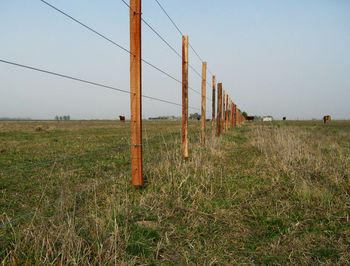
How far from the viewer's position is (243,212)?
3.16 meters

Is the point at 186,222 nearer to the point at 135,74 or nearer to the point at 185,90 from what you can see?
the point at 135,74

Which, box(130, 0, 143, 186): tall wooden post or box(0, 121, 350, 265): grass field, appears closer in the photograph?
box(0, 121, 350, 265): grass field

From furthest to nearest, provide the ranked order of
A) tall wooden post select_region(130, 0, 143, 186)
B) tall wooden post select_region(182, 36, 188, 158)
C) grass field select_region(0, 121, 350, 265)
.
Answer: tall wooden post select_region(182, 36, 188, 158), tall wooden post select_region(130, 0, 143, 186), grass field select_region(0, 121, 350, 265)

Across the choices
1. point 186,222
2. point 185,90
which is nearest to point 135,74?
point 186,222

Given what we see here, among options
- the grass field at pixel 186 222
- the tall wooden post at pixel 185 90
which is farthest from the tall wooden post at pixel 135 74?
the tall wooden post at pixel 185 90

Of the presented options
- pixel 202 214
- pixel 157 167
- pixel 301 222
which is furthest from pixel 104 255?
pixel 157 167

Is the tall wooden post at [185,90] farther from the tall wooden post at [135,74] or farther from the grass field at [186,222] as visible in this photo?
the tall wooden post at [135,74]

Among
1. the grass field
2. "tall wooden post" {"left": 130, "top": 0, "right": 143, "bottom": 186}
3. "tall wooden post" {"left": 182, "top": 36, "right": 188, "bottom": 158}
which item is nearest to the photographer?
the grass field

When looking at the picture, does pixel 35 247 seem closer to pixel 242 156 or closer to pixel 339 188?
pixel 339 188

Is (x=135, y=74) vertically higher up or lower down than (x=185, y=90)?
lower down

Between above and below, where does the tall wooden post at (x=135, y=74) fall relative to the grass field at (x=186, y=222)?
above

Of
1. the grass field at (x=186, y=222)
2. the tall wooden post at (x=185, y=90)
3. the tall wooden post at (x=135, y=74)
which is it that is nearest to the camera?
the grass field at (x=186, y=222)

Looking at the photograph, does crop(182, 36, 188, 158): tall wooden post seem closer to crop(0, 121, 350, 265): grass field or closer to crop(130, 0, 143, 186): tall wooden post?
crop(0, 121, 350, 265): grass field

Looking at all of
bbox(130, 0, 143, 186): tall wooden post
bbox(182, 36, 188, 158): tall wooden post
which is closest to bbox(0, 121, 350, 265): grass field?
bbox(130, 0, 143, 186): tall wooden post
